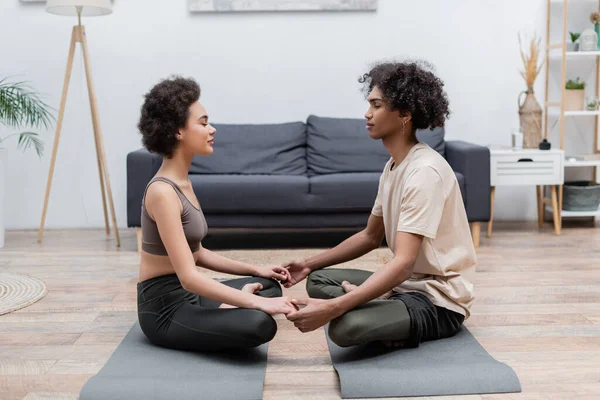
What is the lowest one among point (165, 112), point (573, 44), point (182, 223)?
point (182, 223)

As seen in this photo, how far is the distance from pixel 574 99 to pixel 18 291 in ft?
11.9

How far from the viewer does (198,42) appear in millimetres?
5047

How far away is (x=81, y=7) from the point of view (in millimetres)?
4488

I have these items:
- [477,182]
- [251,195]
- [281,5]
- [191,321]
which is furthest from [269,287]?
[281,5]

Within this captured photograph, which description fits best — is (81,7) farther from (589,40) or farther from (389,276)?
(589,40)

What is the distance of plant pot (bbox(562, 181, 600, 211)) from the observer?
4.81 meters

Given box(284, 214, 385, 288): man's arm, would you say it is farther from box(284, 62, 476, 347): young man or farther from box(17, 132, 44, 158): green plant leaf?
box(17, 132, 44, 158): green plant leaf

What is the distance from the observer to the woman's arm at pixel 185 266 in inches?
88.0

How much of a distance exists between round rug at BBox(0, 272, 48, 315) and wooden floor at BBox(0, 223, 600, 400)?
0.15 ft

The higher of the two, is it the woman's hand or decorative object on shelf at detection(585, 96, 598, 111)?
decorative object on shelf at detection(585, 96, 598, 111)

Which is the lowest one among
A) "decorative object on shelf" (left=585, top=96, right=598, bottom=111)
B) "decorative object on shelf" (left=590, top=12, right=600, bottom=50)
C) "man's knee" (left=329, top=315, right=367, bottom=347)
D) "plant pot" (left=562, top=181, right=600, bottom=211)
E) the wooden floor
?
the wooden floor

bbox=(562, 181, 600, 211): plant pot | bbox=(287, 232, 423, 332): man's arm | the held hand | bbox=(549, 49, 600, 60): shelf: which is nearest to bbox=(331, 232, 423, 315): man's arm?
bbox=(287, 232, 423, 332): man's arm

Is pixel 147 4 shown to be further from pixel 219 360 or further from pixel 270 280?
pixel 219 360

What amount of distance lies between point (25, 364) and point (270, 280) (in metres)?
0.87
